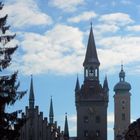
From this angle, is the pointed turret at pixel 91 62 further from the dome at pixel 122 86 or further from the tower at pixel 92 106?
the dome at pixel 122 86

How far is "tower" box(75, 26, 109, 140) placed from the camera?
405ft

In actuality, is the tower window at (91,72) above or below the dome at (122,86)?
below

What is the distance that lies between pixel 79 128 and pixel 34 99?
1069 centimetres

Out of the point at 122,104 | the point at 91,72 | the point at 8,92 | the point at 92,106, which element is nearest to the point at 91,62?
the point at 91,72

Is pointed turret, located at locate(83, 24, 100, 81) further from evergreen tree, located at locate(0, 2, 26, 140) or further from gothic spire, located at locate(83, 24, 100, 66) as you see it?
evergreen tree, located at locate(0, 2, 26, 140)

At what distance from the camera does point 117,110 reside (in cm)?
17962

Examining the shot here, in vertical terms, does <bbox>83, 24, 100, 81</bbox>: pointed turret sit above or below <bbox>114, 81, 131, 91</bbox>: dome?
below

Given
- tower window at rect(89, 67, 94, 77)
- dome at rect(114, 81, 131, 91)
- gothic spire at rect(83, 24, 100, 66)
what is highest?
dome at rect(114, 81, 131, 91)

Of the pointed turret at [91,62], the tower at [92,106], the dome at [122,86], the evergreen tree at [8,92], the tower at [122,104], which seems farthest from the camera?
the dome at [122,86]

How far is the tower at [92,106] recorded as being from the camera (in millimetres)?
123312

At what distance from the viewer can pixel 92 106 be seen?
12488 cm

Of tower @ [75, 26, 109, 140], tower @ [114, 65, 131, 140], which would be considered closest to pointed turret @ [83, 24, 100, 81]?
tower @ [75, 26, 109, 140]

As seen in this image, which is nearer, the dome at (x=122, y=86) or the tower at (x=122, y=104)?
the tower at (x=122, y=104)

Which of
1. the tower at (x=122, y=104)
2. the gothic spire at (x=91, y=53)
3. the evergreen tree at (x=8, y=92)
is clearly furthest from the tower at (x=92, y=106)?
the evergreen tree at (x=8, y=92)
